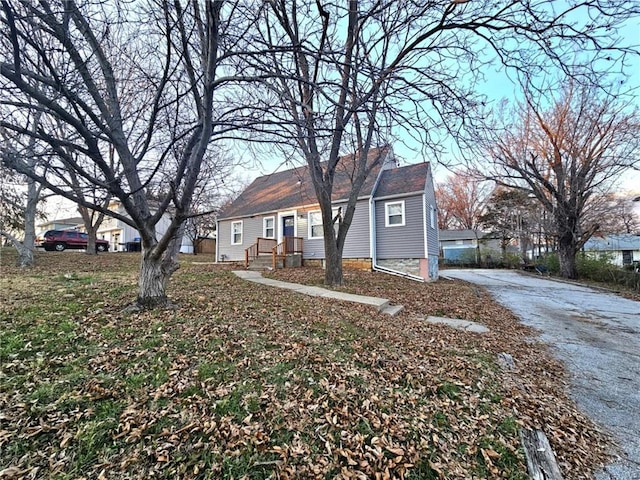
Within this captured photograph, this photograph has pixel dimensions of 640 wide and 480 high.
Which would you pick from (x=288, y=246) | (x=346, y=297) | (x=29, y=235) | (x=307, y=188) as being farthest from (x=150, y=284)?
(x=307, y=188)

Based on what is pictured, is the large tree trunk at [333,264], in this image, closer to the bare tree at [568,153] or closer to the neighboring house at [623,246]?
the bare tree at [568,153]

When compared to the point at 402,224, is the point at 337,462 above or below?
below

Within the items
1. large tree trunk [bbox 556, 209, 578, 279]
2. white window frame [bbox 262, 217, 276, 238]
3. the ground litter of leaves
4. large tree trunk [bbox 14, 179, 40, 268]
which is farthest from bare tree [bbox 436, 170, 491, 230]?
large tree trunk [bbox 14, 179, 40, 268]

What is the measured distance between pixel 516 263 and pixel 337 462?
26300mm

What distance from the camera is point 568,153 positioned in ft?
47.2

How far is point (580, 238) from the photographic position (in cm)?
1605

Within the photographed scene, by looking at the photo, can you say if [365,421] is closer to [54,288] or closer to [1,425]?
[1,425]

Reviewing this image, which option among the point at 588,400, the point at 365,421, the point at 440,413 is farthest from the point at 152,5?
the point at 588,400

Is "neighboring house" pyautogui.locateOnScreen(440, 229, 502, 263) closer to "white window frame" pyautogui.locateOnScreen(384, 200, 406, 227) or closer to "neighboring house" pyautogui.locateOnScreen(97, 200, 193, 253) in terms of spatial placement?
"white window frame" pyautogui.locateOnScreen(384, 200, 406, 227)

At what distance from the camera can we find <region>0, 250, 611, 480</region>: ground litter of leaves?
79.2 inches

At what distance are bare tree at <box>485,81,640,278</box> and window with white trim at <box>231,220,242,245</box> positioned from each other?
42.9 ft

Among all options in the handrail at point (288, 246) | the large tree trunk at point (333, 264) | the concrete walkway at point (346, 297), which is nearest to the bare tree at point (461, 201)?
the handrail at point (288, 246)

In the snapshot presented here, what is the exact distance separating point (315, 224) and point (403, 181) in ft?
14.5

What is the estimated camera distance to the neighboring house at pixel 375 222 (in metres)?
12.0
